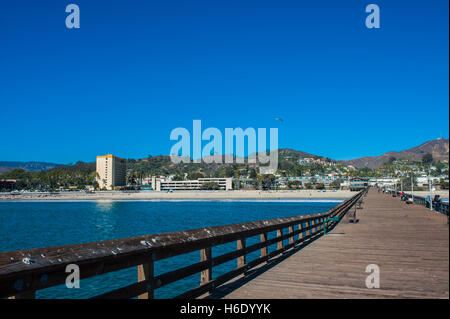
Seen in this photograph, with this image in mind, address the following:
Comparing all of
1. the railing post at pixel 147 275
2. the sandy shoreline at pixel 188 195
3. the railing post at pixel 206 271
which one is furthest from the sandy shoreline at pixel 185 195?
the railing post at pixel 147 275

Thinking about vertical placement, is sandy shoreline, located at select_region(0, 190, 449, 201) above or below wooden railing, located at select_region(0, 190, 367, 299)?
below

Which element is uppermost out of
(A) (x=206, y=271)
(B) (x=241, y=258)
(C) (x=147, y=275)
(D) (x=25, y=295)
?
(D) (x=25, y=295)

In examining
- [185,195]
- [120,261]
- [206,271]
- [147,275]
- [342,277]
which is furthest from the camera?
[185,195]

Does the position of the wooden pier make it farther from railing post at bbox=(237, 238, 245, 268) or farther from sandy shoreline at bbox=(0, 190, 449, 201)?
sandy shoreline at bbox=(0, 190, 449, 201)

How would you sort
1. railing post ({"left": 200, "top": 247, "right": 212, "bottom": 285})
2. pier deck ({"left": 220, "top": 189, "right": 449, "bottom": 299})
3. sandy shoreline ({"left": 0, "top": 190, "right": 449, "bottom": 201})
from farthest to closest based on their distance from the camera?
sandy shoreline ({"left": 0, "top": 190, "right": 449, "bottom": 201}) < railing post ({"left": 200, "top": 247, "right": 212, "bottom": 285}) < pier deck ({"left": 220, "top": 189, "right": 449, "bottom": 299})

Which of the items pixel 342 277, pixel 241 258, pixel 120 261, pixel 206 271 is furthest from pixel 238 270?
pixel 120 261

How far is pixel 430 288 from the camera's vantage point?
2.78 meters

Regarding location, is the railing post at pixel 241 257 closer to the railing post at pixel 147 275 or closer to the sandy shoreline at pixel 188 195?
the railing post at pixel 147 275

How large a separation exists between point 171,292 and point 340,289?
396 inches

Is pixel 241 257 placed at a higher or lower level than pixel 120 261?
lower

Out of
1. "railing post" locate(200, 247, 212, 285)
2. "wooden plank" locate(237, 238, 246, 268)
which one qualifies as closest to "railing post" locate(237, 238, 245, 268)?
"wooden plank" locate(237, 238, 246, 268)

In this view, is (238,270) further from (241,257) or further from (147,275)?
(147,275)
